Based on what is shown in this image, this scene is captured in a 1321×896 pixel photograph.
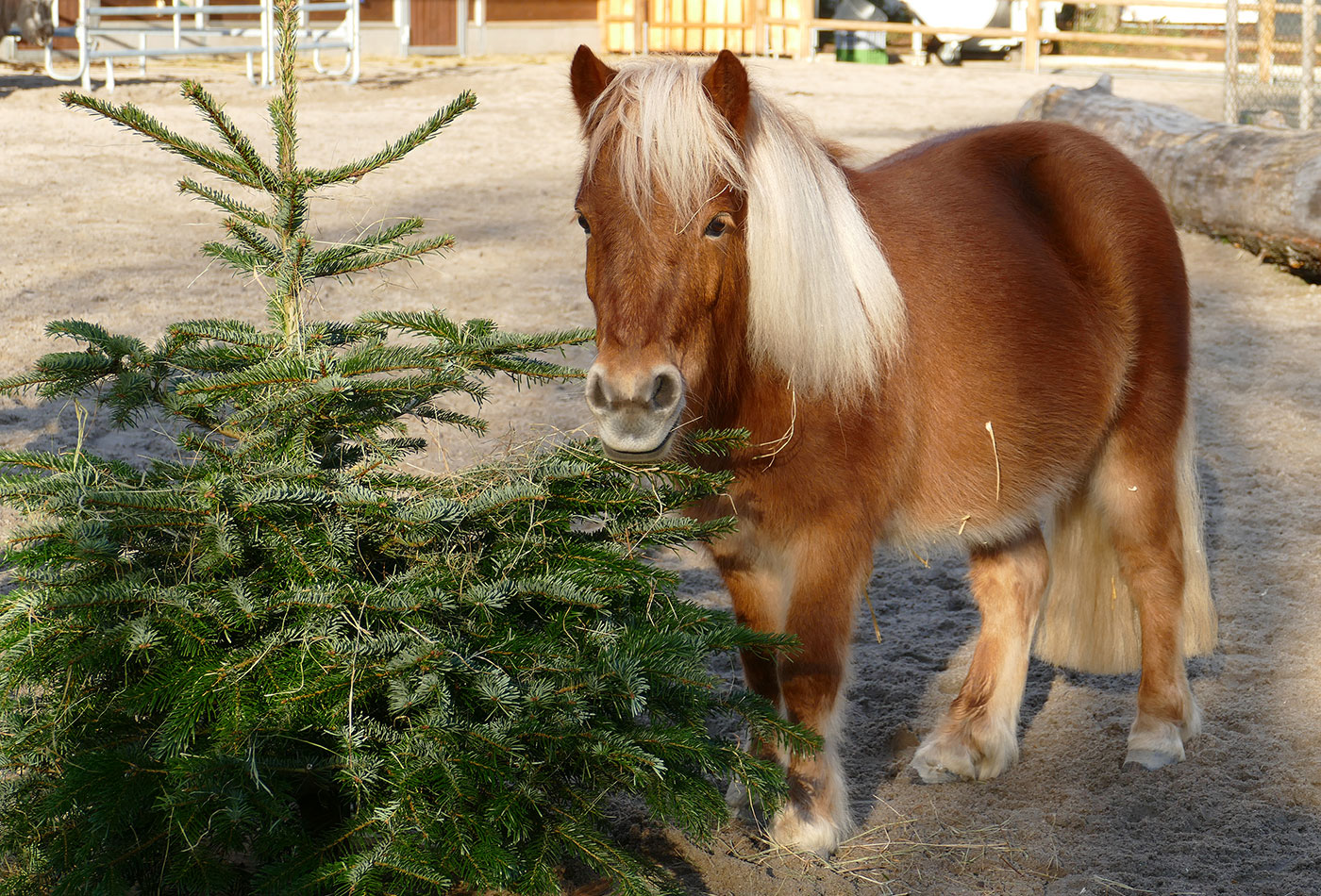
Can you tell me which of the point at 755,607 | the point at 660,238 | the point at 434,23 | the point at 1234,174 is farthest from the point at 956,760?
the point at 434,23

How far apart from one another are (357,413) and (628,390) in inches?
21.7

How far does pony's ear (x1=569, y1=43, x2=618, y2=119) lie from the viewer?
244 centimetres

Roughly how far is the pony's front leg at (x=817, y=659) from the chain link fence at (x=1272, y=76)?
8841 mm

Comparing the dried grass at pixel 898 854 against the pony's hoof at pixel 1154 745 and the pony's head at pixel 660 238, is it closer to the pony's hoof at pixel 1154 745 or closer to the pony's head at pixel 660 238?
the pony's hoof at pixel 1154 745

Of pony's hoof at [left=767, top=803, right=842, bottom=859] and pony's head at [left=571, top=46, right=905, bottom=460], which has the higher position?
pony's head at [left=571, top=46, right=905, bottom=460]

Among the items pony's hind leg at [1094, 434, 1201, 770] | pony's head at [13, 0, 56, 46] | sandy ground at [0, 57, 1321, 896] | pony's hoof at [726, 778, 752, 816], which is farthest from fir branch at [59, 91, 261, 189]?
pony's head at [13, 0, 56, 46]

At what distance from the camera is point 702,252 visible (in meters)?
2.31

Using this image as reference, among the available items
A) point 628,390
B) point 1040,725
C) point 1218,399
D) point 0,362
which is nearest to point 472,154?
point 0,362

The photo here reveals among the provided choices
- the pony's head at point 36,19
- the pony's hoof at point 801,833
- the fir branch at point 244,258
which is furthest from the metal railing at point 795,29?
the pony's hoof at point 801,833

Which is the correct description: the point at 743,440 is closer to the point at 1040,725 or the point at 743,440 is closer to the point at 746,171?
the point at 746,171

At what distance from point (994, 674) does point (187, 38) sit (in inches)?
647

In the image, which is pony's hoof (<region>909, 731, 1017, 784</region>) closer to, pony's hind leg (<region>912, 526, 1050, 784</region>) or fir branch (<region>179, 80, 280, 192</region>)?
pony's hind leg (<region>912, 526, 1050, 784</region>)

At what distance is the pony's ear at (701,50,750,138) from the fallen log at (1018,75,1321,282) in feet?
16.1

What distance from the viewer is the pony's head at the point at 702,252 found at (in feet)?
7.18
